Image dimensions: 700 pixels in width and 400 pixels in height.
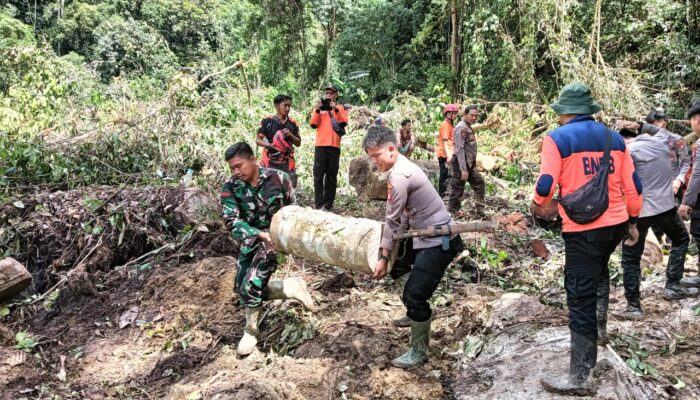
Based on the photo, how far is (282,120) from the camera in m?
6.54

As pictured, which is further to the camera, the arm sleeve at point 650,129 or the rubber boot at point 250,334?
the arm sleeve at point 650,129

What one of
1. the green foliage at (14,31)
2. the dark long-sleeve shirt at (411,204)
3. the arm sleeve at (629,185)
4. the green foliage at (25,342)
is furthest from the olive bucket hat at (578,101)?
the green foliage at (14,31)

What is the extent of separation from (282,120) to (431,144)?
535cm

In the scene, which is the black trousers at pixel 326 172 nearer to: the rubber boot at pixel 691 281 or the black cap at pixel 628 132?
the black cap at pixel 628 132

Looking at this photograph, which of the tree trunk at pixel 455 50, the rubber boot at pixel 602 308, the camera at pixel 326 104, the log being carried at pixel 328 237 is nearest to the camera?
the rubber boot at pixel 602 308

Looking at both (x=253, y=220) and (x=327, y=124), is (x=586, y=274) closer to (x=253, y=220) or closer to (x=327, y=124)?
(x=253, y=220)

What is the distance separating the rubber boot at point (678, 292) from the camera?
15.0ft

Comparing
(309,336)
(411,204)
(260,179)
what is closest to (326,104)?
(260,179)

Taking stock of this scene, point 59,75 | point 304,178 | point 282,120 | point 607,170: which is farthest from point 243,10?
point 607,170

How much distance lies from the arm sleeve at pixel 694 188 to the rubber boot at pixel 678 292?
0.76m

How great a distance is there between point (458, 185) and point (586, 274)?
15.9 ft

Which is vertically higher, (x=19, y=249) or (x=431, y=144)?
(x=431, y=144)

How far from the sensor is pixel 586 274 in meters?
2.96

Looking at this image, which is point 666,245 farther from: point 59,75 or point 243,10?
point 243,10
